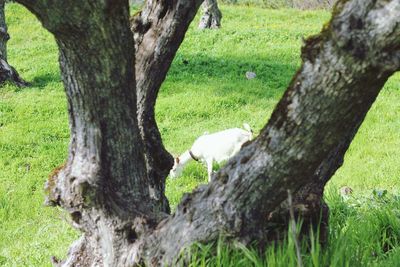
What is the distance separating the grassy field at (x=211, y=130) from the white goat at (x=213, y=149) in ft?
0.77

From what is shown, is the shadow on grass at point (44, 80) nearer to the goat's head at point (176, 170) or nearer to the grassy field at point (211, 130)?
the grassy field at point (211, 130)

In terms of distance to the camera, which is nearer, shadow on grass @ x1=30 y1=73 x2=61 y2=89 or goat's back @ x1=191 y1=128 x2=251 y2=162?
goat's back @ x1=191 y1=128 x2=251 y2=162

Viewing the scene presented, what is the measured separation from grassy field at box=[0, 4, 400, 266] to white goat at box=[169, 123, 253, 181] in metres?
0.23

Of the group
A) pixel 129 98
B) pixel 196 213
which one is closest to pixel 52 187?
pixel 129 98

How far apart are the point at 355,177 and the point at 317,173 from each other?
4778 mm

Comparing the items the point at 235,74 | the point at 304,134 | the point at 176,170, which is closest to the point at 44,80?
the point at 235,74

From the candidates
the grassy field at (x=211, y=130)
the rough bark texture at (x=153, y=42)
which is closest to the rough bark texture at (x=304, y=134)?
the grassy field at (x=211, y=130)

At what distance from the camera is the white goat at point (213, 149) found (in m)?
9.24

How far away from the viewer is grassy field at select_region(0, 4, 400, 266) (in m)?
4.82

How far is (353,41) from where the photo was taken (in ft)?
9.07

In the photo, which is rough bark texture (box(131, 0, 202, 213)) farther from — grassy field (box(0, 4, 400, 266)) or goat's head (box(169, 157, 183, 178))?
goat's head (box(169, 157, 183, 178))

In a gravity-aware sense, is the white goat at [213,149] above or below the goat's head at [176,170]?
above

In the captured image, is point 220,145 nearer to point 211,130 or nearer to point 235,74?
point 211,130

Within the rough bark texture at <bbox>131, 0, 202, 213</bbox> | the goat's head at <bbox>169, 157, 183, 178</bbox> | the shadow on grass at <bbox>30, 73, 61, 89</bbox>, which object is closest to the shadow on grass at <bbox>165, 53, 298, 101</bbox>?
the shadow on grass at <bbox>30, 73, 61, 89</bbox>
